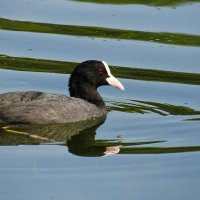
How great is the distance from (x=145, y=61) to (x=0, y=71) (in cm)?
200

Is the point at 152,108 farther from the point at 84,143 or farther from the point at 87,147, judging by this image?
the point at 87,147

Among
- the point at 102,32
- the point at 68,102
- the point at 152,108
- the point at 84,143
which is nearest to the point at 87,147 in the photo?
the point at 84,143

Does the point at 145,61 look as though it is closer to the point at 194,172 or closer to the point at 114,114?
the point at 114,114

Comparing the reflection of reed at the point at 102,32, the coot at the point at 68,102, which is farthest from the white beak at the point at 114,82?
the reflection of reed at the point at 102,32

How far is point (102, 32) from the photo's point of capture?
50.0 ft

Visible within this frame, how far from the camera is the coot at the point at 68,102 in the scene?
11398mm

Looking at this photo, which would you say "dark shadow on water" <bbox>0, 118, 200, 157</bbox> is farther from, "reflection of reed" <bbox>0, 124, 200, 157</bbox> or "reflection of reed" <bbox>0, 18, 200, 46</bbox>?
"reflection of reed" <bbox>0, 18, 200, 46</bbox>

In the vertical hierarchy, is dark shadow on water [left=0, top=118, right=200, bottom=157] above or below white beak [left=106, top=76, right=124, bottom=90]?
below

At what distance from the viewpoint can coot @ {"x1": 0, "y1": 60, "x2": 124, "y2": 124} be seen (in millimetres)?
11398

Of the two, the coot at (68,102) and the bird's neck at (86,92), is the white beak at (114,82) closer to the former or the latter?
the coot at (68,102)

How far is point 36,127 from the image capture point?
1149 cm

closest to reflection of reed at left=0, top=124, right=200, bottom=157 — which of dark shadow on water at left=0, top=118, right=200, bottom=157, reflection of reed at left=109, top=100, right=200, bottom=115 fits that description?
dark shadow on water at left=0, top=118, right=200, bottom=157

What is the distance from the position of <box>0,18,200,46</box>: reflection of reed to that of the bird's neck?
8.28 ft

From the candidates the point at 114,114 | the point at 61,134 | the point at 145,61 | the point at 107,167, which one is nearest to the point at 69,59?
the point at 145,61
